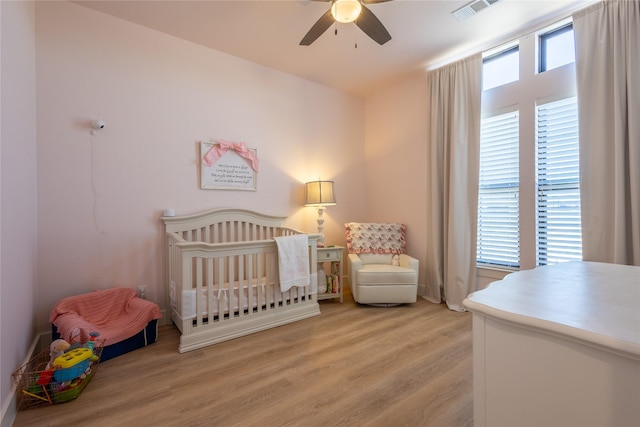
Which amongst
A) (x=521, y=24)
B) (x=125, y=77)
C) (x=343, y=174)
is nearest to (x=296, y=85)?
(x=343, y=174)

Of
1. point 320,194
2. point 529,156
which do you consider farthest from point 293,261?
point 529,156

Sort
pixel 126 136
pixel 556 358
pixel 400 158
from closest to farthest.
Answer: pixel 556 358, pixel 126 136, pixel 400 158

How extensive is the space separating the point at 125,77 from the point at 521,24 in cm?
358

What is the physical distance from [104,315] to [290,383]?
1.62 metres

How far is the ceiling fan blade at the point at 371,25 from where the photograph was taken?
6.29 ft

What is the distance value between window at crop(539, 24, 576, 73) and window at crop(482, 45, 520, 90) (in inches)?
7.6

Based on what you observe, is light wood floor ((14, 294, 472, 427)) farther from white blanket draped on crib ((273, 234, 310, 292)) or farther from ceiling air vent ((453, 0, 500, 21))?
ceiling air vent ((453, 0, 500, 21))

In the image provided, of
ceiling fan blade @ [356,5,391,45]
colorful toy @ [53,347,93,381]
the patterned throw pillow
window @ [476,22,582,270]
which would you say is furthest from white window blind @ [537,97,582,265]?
colorful toy @ [53,347,93,381]

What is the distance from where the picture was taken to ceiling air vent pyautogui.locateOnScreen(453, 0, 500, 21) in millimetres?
2217

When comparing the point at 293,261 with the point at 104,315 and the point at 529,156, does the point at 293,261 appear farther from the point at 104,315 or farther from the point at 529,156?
the point at 529,156

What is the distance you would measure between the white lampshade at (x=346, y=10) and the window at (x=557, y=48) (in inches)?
75.3

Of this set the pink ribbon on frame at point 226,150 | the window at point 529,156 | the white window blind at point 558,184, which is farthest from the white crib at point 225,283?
the white window blind at point 558,184

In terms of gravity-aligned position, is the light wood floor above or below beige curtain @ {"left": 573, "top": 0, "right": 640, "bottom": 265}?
below

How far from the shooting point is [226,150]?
9.66 feet
